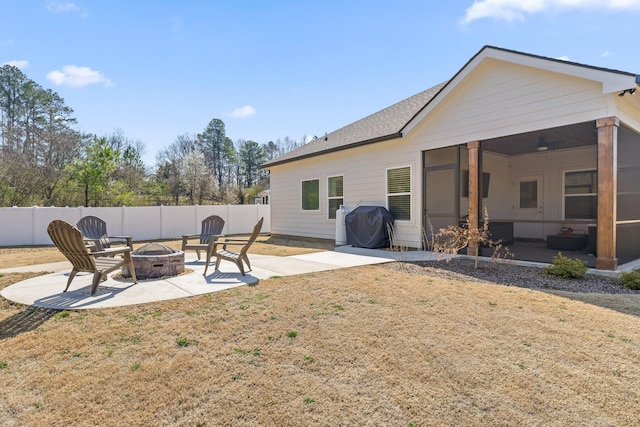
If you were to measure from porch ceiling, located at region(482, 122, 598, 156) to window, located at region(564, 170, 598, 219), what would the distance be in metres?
1.03

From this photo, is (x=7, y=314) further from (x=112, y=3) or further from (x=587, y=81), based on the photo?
(x=587, y=81)

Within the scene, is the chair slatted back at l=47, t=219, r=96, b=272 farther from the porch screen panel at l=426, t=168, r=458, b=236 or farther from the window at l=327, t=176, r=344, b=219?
the porch screen panel at l=426, t=168, r=458, b=236

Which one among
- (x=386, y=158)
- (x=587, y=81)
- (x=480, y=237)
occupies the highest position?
(x=587, y=81)

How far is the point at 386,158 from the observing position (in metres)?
10.1

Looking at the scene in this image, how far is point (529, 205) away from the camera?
11.5 meters

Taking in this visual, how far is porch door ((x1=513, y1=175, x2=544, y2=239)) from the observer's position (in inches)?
443

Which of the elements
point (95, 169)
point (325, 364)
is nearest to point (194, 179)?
point (95, 169)

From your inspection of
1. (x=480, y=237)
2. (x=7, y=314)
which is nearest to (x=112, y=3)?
(x=7, y=314)

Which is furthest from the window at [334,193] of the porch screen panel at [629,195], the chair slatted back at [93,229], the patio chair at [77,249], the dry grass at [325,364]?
the patio chair at [77,249]

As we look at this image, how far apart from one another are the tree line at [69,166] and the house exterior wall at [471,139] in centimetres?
1219

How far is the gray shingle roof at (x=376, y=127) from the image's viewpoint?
1011cm

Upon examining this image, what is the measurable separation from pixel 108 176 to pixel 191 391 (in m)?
21.9

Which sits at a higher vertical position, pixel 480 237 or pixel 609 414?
pixel 480 237

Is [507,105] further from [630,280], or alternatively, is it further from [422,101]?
[422,101]
